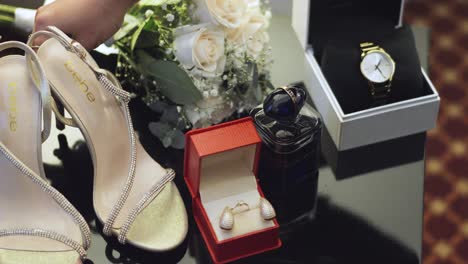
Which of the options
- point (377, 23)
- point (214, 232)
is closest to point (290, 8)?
point (377, 23)

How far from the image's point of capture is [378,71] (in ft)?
4.05

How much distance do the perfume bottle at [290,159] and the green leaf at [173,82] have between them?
0.31ft

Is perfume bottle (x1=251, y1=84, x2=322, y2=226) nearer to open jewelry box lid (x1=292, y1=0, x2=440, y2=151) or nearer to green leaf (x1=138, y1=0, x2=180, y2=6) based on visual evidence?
open jewelry box lid (x1=292, y1=0, x2=440, y2=151)

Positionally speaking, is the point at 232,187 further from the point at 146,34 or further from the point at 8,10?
the point at 8,10

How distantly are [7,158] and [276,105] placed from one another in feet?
1.20

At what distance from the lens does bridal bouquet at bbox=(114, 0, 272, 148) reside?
1.17 meters

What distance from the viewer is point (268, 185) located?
119 cm

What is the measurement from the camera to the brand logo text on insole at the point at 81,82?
1.16 meters

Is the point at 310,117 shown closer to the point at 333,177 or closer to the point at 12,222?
the point at 333,177

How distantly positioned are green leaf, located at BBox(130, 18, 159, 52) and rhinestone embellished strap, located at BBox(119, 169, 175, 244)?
192 mm

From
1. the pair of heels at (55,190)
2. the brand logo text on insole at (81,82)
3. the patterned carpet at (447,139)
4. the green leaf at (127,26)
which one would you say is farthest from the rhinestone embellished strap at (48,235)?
the patterned carpet at (447,139)

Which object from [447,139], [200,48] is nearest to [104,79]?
[200,48]

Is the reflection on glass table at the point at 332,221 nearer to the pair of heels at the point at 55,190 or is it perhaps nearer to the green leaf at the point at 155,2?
Answer: the pair of heels at the point at 55,190

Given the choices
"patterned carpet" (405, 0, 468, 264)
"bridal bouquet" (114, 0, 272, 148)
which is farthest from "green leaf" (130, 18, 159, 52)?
"patterned carpet" (405, 0, 468, 264)
